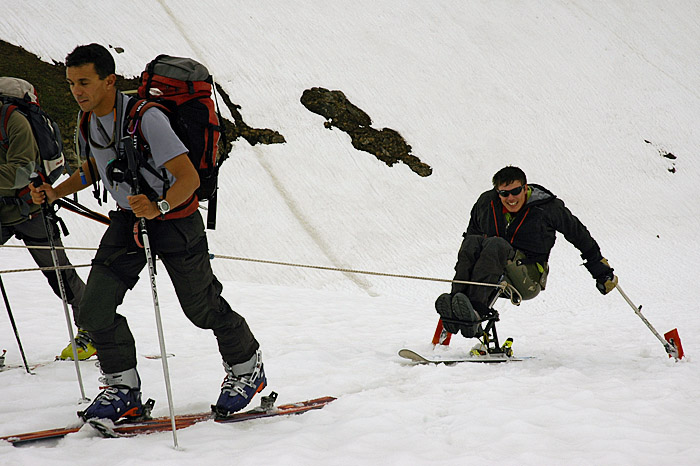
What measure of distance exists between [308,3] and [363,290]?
865 inches

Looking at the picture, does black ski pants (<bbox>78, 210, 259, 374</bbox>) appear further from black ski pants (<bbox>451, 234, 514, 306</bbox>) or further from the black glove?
the black glove

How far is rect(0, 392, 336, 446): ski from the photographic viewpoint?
11.7 feet

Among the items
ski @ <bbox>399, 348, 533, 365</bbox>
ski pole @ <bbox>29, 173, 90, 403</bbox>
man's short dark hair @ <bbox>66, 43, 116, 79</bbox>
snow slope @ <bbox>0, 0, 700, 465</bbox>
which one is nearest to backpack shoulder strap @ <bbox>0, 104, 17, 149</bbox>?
ski pole @ <bbox>29, 173, 90, 403</bbox>

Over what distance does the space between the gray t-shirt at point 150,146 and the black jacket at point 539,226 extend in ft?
13.4

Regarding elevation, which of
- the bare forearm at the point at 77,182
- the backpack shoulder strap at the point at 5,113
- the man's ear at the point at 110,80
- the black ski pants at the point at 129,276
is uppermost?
the backpack shoulder strap at the point at 5,113

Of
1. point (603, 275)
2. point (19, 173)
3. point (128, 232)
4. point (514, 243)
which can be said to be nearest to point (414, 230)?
point (514, 243)

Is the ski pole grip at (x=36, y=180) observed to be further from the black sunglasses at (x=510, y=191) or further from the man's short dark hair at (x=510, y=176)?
the black sunglasses at (x=510, y=191)

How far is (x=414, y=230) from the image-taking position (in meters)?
19.5

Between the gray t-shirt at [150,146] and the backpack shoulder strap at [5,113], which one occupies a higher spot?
the backpack shoulder strap at [5,113]

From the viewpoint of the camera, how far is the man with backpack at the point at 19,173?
200 inches

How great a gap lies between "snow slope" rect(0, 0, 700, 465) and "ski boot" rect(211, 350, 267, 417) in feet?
0.53

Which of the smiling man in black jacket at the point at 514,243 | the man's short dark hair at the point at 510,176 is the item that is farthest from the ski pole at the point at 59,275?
the man's short dark hair at the point at 510,176

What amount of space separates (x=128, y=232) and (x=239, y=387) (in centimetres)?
145

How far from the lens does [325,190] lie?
20.2 m
